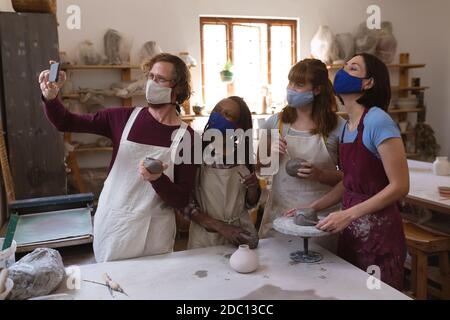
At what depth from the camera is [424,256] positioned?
2.62m

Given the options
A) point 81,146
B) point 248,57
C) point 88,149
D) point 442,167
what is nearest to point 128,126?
point 442,167

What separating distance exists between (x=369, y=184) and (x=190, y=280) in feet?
2.51

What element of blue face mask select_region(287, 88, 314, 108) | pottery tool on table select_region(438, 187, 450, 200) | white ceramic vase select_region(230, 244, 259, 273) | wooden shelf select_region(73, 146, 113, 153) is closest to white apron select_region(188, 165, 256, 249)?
white ceramic vase select_region(230, 244, 259, 273)

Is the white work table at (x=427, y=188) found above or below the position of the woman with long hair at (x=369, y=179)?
below

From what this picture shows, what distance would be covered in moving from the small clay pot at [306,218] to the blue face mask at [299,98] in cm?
52

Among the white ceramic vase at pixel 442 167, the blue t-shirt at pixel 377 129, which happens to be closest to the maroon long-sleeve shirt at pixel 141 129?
the blue t-shirt at pixel 377 129

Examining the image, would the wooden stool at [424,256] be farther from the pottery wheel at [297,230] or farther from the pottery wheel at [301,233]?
the pottery wheel at [297,230]

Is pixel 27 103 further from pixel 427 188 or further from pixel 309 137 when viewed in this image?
pixel 427 188

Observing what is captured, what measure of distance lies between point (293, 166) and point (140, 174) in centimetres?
65

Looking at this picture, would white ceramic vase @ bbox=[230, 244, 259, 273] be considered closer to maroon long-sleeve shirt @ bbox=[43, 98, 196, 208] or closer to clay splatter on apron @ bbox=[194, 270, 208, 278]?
clay splatter on apron @ bbox=[194, 270, 208, 278]

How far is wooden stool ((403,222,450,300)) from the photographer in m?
2.61

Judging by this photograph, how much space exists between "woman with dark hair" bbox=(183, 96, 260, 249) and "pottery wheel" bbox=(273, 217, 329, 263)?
178 millimetres

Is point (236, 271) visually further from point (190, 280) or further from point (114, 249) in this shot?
point (114, 249)

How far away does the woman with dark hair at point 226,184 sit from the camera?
1.74 metres
